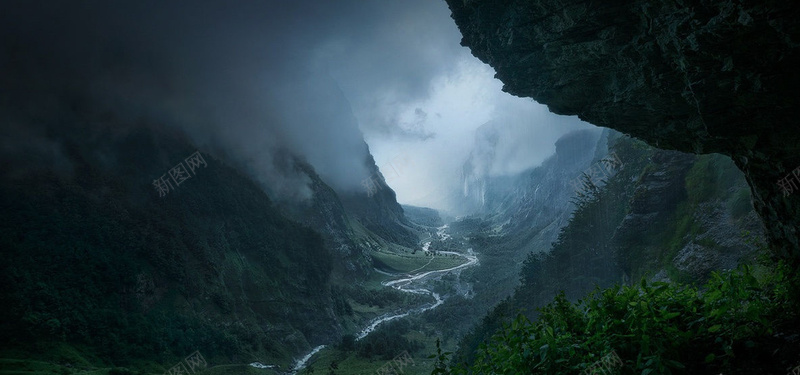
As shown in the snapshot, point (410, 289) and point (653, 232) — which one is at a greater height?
point (410, 289)

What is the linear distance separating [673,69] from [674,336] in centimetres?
1020

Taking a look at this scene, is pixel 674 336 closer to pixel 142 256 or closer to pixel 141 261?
pixel 141 261

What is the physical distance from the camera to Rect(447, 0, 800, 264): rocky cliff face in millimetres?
8664

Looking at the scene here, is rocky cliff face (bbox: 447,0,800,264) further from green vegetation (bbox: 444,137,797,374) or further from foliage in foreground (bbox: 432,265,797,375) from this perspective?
foliage in foreground (bbox: 432,265,797,375)

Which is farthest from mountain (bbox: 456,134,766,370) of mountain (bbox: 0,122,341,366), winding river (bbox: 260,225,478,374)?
mountain (bbox: 0,122,341,366)

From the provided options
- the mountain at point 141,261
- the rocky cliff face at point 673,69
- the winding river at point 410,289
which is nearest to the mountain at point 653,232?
the rocky cliff face at point 673,69

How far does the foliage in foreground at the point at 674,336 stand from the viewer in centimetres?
531

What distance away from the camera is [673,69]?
11.7m

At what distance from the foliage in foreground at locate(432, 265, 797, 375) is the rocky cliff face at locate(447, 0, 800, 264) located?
5030 millimetres

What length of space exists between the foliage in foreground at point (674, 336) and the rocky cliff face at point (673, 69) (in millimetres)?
5030

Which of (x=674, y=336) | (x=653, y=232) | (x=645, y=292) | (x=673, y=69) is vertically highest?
(x=673, y=69)

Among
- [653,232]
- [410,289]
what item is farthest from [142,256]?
[410,289]

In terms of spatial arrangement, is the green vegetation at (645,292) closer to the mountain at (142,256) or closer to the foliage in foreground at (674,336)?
the foliage in foreground at (674,336)

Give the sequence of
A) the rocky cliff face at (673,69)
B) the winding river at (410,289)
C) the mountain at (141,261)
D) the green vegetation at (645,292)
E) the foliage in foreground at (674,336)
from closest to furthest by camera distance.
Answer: the foliage in foreground at (674,336) < the green vegetation at (645,292) < the rocky cliff face at (673,69) < the mountain at (141,261) < the winding river at (410,289)
